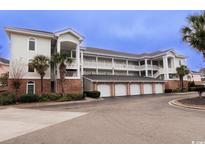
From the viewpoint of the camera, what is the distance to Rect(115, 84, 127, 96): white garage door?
101ft

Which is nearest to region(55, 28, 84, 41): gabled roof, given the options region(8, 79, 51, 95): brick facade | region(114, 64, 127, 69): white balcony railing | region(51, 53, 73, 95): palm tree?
region(51, 53, 73, 95): palm tree

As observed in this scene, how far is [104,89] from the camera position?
29.4m

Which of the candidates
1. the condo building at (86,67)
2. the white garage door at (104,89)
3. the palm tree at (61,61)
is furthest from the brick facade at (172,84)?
the palm tree at (61,61)

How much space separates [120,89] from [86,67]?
299 inches

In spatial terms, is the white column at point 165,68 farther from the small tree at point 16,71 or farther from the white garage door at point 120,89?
the small tree at point 16,71

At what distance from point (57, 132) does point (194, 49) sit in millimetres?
15490

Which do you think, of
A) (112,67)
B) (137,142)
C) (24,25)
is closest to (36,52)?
(24,25)

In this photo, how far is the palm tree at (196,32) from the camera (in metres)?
15.9

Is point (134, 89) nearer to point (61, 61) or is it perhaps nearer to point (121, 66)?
Result: point (121, 66)

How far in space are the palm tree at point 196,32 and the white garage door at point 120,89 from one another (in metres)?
15.8

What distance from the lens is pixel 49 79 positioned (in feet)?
80.0

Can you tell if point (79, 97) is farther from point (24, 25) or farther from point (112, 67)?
point (112, 67)

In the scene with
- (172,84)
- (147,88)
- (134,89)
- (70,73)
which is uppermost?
(70,73)

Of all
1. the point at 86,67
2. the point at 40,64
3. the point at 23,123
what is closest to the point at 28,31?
the point at 40,64
